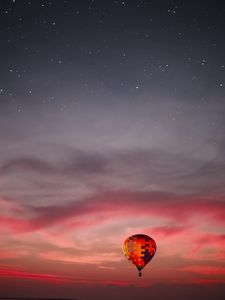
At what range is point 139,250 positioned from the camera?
107188 mm

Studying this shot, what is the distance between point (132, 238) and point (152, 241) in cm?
288

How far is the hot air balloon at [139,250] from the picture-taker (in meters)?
107

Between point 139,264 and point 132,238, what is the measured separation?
378 cm

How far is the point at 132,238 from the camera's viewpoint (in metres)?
108

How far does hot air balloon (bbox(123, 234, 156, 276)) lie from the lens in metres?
107

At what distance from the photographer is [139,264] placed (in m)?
107

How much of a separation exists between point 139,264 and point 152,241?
375cm

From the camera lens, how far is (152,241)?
355ft
